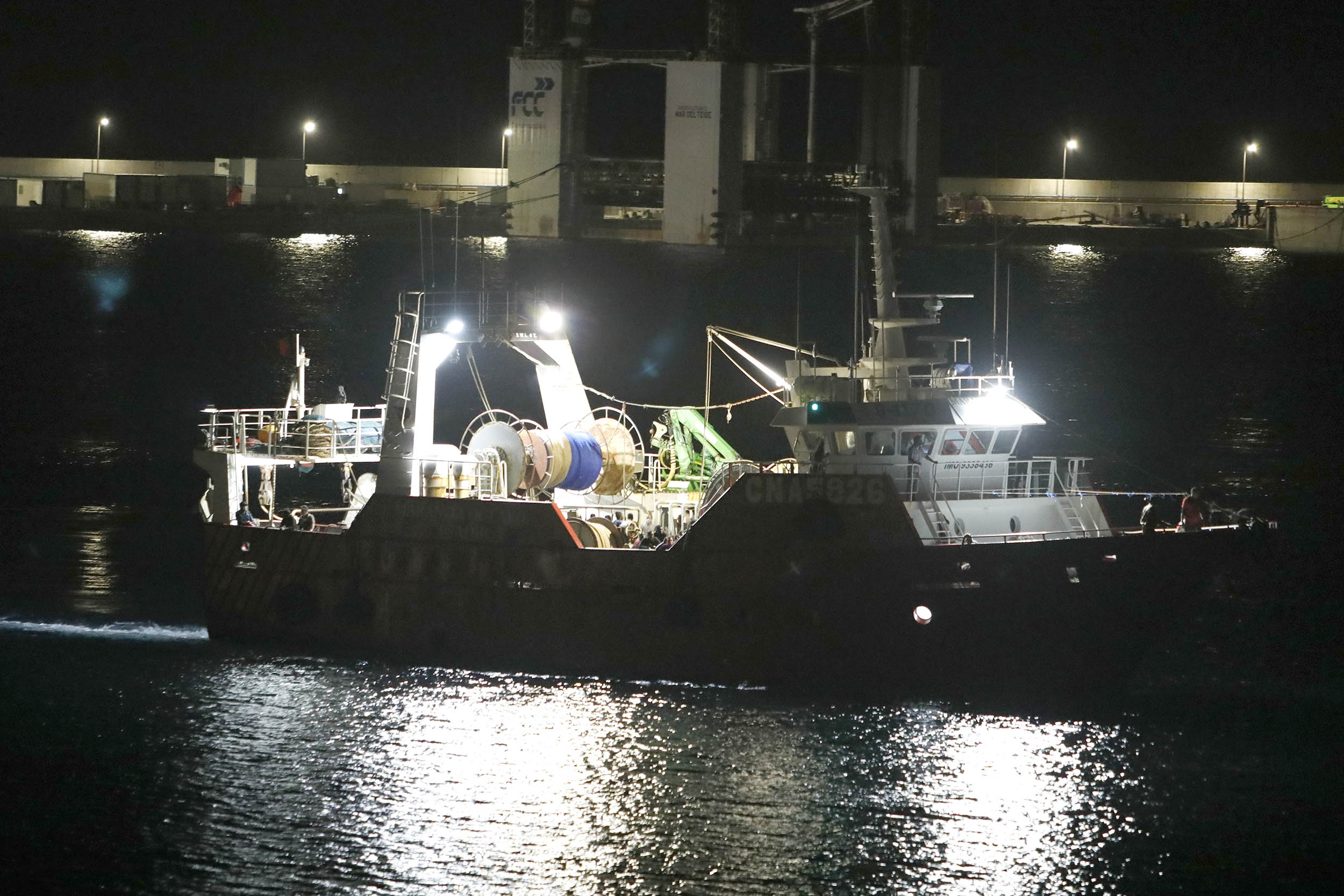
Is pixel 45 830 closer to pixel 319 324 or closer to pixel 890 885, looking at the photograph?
pixel 890 885

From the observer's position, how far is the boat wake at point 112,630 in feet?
83.1

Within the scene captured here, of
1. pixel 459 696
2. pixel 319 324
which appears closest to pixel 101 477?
pixel 459 696

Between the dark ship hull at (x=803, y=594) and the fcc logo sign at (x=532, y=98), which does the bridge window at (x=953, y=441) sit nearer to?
the dark ship hull at (x=803, y=594)

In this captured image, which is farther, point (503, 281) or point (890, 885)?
point (503, 281)

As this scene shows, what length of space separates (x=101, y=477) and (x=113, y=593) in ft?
45.3

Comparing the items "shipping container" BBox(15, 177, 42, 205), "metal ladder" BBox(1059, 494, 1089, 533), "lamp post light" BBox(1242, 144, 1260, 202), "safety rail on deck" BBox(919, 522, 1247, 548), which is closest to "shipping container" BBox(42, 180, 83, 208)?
"shipping container" BBox(15, 177, 42, 205)

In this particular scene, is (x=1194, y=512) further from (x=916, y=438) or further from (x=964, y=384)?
(x=916, y=438)

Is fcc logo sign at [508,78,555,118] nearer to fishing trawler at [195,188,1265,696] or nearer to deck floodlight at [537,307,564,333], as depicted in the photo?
deck floodlight at [537,307,564,333]

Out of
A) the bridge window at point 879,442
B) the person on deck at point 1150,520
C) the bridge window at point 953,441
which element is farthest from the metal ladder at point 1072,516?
the bridge window at point 879,442

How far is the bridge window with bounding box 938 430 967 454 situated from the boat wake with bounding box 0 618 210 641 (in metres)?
11.1

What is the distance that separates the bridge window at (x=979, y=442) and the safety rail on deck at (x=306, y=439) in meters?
7.86

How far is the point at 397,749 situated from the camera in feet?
Answer: 66.5

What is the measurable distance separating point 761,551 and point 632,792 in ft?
11.2

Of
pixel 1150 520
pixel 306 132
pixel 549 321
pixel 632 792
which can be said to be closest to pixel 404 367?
pixel 549 321
